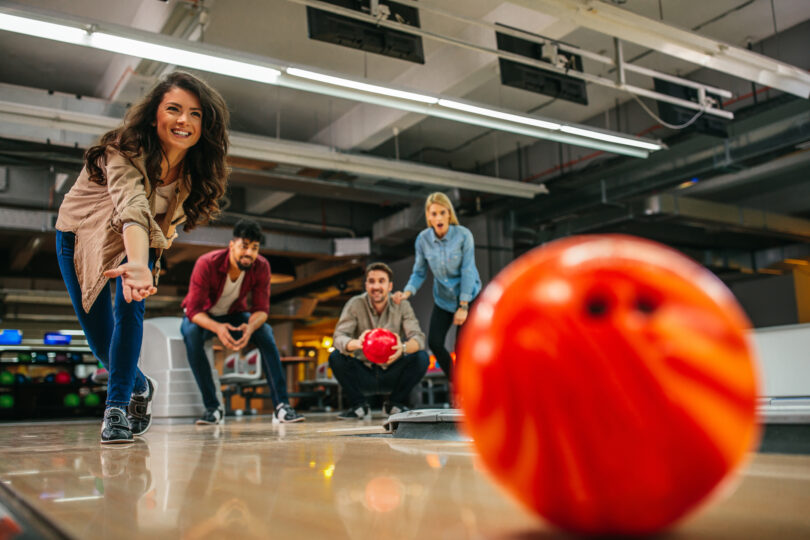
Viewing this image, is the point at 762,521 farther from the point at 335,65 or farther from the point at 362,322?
the point at 335,65

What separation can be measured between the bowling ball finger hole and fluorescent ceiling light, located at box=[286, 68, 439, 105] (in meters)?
5.16

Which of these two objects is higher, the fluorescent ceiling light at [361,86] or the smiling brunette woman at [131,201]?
the fluorescent ceiling light at [361,86]

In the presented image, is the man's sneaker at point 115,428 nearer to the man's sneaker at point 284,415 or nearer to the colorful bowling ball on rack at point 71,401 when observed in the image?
the man's sneaker at point 284,415

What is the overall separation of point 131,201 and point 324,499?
58.5 inches

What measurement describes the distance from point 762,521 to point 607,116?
911 cm

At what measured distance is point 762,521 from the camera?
0.66 metres

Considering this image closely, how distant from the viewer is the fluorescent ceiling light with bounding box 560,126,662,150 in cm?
697

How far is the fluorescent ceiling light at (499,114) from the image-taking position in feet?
20.5

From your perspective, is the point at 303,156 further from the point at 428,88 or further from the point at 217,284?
the point at 217,284

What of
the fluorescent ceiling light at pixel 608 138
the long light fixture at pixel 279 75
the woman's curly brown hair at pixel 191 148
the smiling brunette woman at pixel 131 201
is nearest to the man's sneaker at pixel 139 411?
the smiling brunette woman at pixel 131 201

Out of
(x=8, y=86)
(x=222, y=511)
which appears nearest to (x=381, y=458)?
(x=222, y=511)

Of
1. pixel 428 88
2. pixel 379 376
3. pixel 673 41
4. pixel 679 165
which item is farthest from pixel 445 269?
pixel 679 165

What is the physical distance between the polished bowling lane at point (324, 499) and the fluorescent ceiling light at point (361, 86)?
448 cm

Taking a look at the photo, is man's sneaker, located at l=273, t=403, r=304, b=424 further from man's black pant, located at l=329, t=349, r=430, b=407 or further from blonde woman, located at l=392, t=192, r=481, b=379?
blonde woman, located at l=392, t=192, r=481, b=379
